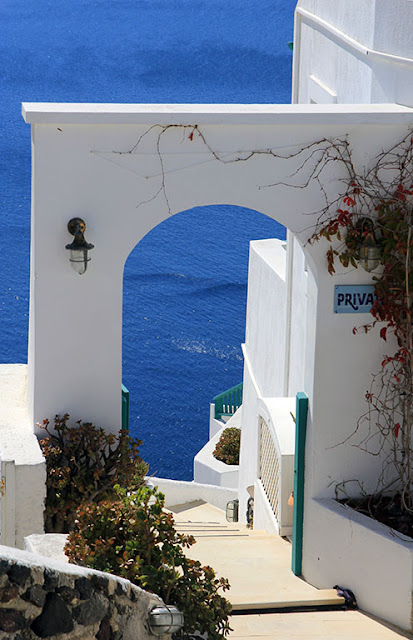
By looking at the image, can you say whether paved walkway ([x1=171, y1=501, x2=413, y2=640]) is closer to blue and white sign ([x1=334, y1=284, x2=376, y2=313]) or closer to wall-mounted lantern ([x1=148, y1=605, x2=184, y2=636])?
wall-mounted lantern ([x1=148, y1=605, x2=184, y2=636])

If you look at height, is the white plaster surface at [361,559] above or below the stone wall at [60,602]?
below

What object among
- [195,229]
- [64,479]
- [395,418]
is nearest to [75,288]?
[64,479]

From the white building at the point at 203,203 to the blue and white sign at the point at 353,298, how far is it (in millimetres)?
54

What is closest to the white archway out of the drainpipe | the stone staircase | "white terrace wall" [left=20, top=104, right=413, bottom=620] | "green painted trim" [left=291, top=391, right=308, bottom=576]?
"white terrace wall" [left=20, top=104, right=413, bottom=620]

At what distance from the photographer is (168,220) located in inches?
2391

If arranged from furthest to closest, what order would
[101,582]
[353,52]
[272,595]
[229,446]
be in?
1. [229,446]
2. [353,52]
3. [272,595]
4. [101,582]

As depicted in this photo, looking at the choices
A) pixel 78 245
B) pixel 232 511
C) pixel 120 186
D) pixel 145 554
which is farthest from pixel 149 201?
pixel 232 511

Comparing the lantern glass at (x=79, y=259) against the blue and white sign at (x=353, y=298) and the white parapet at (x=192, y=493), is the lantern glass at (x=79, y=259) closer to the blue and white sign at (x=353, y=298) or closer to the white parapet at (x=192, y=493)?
the blue and white sign at (x=353, y=298)

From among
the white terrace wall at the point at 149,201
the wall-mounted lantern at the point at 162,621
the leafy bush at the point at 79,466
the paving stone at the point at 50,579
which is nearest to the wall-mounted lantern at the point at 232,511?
the white terrace wall at the point at 149,201

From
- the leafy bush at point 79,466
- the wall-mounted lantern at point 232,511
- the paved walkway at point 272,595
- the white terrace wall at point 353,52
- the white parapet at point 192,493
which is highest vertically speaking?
the white terrace wall at point 353,52

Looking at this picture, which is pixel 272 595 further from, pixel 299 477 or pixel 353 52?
pixel 353 52

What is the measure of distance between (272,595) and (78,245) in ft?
10.9

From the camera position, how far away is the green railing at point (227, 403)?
26.3m

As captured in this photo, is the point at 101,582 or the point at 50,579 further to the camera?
the point at 101,582
